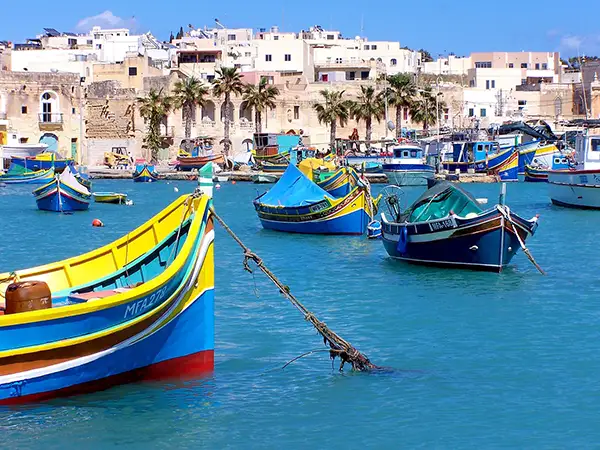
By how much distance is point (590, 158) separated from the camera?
137ft

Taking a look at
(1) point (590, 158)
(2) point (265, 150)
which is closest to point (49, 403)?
(1) point (590, 158)

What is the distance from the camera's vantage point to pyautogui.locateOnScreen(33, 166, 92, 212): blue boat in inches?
1781

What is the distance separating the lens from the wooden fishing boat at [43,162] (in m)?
67.8

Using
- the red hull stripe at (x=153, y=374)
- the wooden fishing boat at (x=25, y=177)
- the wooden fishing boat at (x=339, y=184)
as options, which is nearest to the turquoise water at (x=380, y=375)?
the red hull stripe at (x=153, y=374)

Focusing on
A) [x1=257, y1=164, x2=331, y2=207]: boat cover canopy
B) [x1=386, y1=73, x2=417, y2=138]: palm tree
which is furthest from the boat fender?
[x1=386, y1=73, x2=417, y2=138]: palm tree

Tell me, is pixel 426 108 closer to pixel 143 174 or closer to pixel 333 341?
pixel 143 174

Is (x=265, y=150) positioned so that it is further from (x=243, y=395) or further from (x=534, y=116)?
(x=243, y=395)

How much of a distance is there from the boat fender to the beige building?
53187 millimetres

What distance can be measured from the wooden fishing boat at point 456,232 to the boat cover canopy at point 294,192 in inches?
306

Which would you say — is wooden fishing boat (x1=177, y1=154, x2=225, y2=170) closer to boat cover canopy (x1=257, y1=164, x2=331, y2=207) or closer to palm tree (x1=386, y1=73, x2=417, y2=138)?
palm tree (x1=386, y1=73, x2=417, y2=138)

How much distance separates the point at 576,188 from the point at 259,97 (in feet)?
118

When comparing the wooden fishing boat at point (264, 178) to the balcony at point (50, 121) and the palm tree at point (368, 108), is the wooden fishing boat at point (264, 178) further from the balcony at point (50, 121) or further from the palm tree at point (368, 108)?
the balcony at point (50, 121)

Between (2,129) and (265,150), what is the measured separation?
18.4m

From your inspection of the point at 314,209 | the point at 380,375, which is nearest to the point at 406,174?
the point at 314,209
